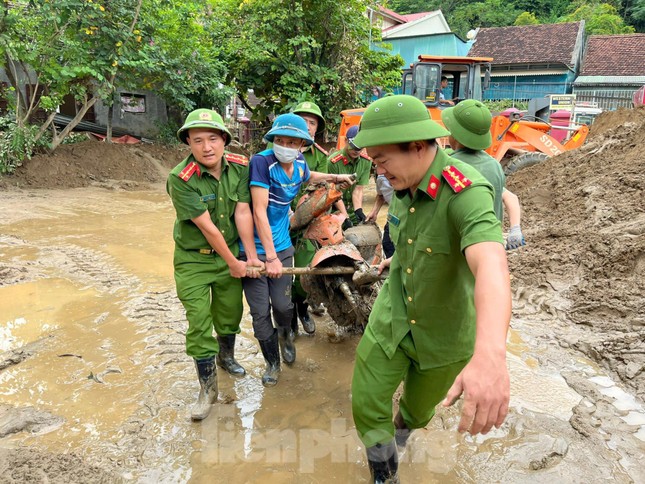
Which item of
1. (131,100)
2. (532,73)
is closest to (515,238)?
(131,100)

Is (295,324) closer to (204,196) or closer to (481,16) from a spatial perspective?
(204,196)

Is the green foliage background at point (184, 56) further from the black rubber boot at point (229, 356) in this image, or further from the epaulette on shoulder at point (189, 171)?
the black rubber boot at point (229, 356)

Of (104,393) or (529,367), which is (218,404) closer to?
(104,393)

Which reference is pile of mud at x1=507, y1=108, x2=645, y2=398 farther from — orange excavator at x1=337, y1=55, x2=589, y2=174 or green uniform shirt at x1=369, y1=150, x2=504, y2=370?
green uniform shirt at x1=369, y1=150, x2=504, y2=370

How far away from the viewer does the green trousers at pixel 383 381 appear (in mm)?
2057

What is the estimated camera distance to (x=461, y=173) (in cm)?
168

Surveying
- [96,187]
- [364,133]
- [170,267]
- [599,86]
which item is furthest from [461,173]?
[599,86]

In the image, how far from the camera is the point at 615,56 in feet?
85.8

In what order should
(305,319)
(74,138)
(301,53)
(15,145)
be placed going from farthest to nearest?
(301,53) < (74,138) < (15,145) < (305,319)

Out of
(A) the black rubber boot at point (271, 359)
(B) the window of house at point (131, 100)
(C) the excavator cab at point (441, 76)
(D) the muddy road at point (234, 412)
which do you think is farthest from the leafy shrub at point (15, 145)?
(A) the black rubber boot at point (271, 359)

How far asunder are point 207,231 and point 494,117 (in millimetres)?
8385

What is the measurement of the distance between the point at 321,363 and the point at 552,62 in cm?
2664

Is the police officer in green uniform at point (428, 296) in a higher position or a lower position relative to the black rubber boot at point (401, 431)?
higher

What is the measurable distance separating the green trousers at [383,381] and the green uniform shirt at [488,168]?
1126 mm
